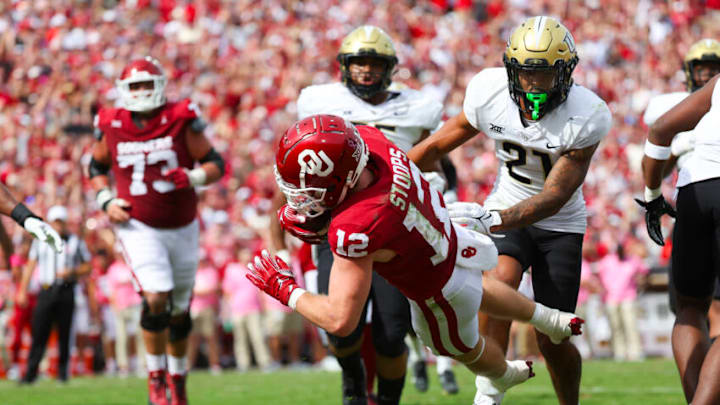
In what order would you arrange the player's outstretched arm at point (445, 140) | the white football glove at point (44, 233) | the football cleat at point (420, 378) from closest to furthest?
the player's outstretched arm at point (445, 140), the white football glove at point (44, 233), the football cleat at point (420, 378)

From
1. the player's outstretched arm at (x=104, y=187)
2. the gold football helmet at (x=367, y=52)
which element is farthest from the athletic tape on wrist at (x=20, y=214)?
the gold football helmet at (x=367, y=52)

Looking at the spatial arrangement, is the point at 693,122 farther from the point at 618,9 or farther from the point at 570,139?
the point at 618,9

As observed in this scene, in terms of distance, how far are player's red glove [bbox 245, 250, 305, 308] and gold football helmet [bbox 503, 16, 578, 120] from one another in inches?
60.5

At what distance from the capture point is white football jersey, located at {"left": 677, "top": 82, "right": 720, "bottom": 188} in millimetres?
4266

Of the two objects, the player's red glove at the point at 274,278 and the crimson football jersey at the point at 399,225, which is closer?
the crimson football jersey at the point at 399,225

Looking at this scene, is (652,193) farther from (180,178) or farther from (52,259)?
(52,259)

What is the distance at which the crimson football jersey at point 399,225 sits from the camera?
12.8ft

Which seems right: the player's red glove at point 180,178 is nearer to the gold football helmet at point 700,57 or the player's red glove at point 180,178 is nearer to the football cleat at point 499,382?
the football cleat at point 499,382

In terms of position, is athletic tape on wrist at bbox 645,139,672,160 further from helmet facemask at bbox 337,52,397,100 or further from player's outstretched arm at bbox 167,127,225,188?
player's outstretched arm at bbox 167,127,225,188

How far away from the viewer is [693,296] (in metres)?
4.65

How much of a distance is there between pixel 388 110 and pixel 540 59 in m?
1.47

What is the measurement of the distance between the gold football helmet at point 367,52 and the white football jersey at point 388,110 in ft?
0.20

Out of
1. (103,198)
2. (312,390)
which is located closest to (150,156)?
(103,198)

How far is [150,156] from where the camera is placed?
688 centimetres
